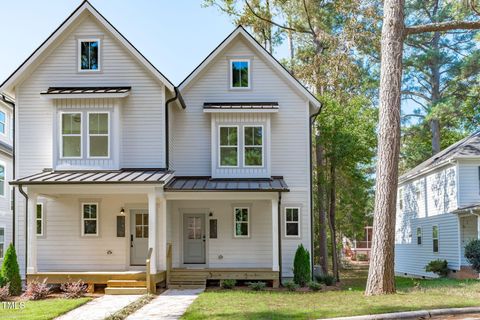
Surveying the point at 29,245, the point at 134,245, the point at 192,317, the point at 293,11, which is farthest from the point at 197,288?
the point at 293,11

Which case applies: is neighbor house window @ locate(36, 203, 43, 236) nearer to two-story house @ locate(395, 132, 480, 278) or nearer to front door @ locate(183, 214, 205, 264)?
front door @ locate(183, 214, 205, 264)

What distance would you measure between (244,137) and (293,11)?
12819 mm

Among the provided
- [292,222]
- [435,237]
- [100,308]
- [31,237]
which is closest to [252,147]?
[292,222]

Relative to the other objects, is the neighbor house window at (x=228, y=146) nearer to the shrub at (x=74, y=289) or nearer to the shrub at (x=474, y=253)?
the shrub at (x=74, y=289)

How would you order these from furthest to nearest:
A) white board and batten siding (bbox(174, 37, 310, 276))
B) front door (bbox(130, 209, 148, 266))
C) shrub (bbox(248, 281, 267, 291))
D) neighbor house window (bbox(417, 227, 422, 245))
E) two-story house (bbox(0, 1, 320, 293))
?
1. neighbor house window (bbox(417, 227, 422, 245))
2. white board and batten siding (bbox(174, 37, 310, 276))
3. front door (bbox(130, 209, 148, 266))
4. two-story house (bbox(0, 1, 320, 293))
5. shrub (bbox(248, 281, 267, 291))

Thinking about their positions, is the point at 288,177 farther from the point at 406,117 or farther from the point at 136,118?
the point at 406,117

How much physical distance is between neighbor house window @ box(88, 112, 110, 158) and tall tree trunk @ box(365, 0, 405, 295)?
8.66m

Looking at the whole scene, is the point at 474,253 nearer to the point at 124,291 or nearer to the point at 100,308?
the point at 124,291

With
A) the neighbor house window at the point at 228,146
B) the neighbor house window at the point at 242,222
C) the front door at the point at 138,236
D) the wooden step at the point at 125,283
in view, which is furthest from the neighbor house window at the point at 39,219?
the neighbor house window at the point at 242,222

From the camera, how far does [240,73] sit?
19828 millimetres

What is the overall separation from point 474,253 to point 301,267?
22.0ft

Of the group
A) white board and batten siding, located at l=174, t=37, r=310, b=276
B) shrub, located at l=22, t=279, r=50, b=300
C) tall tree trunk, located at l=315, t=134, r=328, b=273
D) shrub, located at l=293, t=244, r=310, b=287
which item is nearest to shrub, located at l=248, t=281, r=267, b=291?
shrub, located at l=293, t=244, r=310, b=287

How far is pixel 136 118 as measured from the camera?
18094mm

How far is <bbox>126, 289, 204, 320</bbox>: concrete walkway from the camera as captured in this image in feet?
37.2
